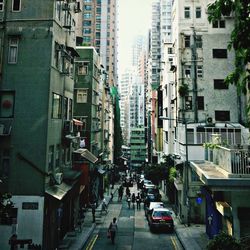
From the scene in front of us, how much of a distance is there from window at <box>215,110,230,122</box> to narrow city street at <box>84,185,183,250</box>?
12659mm

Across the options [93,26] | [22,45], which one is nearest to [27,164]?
[22,45]

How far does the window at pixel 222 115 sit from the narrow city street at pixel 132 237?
41.5 feet

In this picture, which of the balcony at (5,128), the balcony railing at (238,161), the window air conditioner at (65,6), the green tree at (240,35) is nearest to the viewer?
the green tree at (240,35)

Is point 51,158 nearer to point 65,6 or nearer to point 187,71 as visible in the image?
point 65,6

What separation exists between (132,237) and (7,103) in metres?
13.2

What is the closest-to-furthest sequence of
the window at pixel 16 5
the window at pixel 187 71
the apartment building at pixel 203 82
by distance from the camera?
the window at pixel 16 5
the apartment building at pixel 203 82
the window at pixel 187 71

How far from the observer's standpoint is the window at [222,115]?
1217 inches

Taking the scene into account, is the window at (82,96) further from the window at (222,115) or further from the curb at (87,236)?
the curb at (87,236)

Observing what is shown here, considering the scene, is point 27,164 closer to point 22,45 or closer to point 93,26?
point 22,45

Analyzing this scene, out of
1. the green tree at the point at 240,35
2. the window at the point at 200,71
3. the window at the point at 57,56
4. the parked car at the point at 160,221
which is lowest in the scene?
the parked car at the point at 160,221

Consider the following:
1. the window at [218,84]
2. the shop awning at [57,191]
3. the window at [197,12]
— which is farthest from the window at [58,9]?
the window at [218,84]

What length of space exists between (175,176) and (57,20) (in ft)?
69.5

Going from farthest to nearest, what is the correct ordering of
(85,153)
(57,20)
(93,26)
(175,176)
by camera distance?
(93,26) < (175,176) < (85,153) < (57,20)

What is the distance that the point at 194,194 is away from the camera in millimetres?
28547
